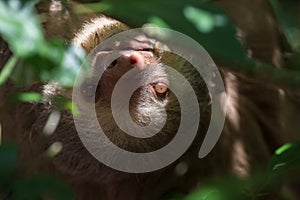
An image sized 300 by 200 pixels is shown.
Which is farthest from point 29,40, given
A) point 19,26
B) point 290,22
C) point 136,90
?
point 290,22

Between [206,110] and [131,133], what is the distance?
24 centimetres

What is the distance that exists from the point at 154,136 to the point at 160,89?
0.21 meters

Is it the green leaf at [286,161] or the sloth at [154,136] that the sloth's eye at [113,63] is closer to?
the sloth at [154,136]

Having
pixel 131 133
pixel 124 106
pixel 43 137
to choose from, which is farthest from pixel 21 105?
pixel 124 106

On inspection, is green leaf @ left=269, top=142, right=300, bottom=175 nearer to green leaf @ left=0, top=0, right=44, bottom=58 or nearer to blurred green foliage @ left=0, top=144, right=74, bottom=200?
blurred green foliage @ left=0, top=144, right=74, bottom=200

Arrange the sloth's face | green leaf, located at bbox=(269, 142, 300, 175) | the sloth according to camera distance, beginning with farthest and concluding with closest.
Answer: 1. the sloth
2. the sloth's face
3. green leaf, located at bbox=(269, 142, 300, 175)

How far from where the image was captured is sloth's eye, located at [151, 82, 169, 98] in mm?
1172

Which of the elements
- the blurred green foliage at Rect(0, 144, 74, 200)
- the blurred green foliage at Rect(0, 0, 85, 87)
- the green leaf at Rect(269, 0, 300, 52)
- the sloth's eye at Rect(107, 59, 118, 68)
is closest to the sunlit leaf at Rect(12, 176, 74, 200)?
the blurred green foliage at Rect(0, 144, 74, 200)

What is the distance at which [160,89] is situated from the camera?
3.93ft

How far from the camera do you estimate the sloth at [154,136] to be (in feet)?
4.19

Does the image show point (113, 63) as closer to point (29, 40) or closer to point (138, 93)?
point (138, 93)

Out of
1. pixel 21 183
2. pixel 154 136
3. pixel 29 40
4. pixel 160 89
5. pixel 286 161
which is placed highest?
pixel 29 40

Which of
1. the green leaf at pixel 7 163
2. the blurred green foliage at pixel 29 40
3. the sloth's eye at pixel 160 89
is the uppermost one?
the blurred green foliage at pixel 29 40

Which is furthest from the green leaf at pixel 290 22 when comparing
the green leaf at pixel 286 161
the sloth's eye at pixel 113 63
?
the green leaf at pixel 286 161
